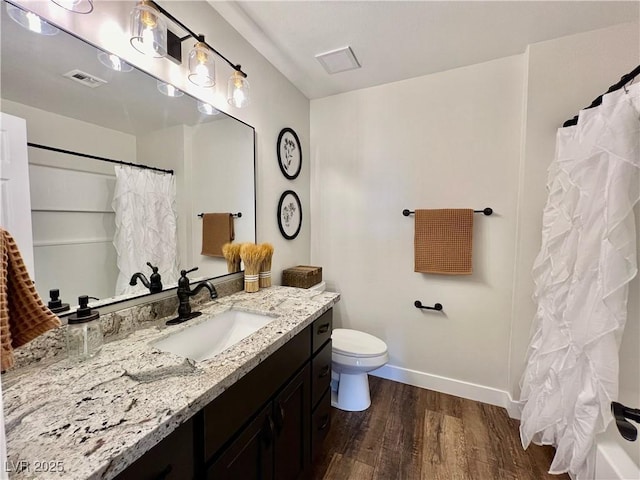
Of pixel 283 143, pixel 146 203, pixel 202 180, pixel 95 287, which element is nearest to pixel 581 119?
pixel 283 143

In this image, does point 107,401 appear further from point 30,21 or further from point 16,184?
point 30,21

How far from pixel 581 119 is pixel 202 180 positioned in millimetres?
1886

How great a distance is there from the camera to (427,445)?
1.58 m

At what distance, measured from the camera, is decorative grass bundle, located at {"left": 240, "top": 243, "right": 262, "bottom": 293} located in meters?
1.59

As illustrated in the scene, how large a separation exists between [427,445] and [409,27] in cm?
240

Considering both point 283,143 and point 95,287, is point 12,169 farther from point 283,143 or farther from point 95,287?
point 283,143

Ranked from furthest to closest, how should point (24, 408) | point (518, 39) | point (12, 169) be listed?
point (518, 39)
point (12, 169)
point (24, 408)

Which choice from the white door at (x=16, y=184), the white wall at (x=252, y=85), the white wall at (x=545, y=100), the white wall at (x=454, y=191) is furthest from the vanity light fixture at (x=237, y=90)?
the white wall at (x=545, y=100)

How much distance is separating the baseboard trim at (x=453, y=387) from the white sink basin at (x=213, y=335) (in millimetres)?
1285

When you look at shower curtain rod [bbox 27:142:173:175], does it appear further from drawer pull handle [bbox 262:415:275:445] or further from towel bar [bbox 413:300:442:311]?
towel bar [bbox 413:300:442:311]

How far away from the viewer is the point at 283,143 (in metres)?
2.06

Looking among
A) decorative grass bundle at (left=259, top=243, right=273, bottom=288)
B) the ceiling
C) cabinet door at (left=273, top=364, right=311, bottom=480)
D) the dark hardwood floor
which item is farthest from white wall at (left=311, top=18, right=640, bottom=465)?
cabinet door at (left=273, top=364, right=311, bottom=480)

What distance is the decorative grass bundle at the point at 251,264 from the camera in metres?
1.59

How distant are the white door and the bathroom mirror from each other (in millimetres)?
17
